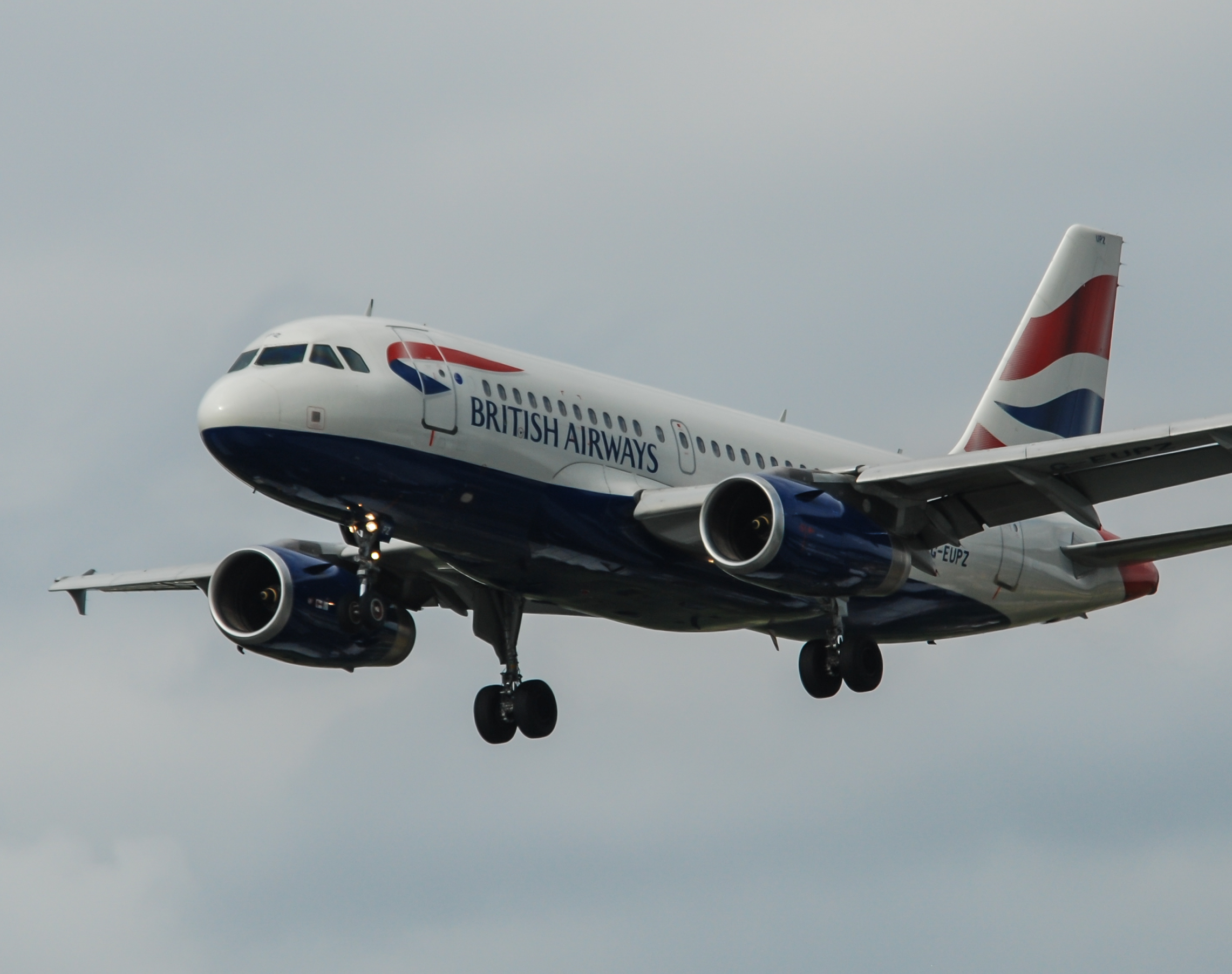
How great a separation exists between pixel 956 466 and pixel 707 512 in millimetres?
4217

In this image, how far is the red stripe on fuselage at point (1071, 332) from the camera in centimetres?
4519

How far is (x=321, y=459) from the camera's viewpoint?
31.1m

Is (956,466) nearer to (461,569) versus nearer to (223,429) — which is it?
(461,569)

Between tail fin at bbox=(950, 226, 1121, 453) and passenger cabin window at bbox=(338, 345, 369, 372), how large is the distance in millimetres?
16797

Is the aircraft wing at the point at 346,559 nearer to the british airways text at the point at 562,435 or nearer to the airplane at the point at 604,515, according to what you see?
the airplane at the point at 604,515

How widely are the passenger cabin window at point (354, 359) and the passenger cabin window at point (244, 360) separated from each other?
1412mm

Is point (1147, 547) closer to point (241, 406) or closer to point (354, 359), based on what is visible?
point (354, 359)

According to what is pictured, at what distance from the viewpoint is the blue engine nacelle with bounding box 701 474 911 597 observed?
3231 cm

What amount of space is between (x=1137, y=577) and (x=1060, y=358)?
639 cm

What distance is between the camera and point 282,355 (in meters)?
31.8

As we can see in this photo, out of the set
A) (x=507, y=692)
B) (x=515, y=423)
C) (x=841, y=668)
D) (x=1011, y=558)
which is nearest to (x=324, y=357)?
(x=515, y=423)

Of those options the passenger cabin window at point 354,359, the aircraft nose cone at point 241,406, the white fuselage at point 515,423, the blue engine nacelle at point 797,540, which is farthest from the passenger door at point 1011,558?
the aircraft nose cone at point 241,406

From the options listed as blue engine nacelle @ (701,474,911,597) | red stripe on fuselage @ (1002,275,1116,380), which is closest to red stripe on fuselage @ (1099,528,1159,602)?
red stripe on fuselage @ (1002,275,1116,380)

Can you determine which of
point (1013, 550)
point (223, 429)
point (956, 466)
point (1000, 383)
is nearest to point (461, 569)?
point (223, 429)
